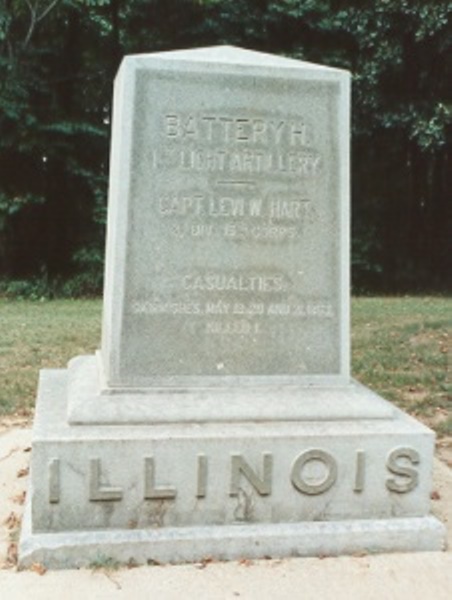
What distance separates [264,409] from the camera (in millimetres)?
3895

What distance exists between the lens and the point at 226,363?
409 cm

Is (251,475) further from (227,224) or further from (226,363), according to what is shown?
(227,224)

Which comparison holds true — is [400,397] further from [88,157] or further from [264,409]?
[88,157]

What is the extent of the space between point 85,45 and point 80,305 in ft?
23.1

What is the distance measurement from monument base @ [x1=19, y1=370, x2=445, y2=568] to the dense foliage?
14.0 m

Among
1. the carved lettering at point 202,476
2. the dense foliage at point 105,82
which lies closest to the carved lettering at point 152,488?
the carved lettering at point 202,476

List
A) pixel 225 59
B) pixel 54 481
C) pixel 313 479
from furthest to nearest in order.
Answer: pixel 225 59, pixel 313 479, pixel 54 481

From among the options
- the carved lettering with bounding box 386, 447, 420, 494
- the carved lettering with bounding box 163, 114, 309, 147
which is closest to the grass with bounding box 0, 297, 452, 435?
the carved lettering with bounding box 386, 447, 420, 494

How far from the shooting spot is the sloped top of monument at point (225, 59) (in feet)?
13.0

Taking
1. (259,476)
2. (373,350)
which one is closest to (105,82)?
(373,350)

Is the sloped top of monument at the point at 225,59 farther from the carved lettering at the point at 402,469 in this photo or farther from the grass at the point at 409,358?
the grass at the point at 409,358

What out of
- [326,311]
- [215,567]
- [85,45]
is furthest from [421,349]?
[85,45]

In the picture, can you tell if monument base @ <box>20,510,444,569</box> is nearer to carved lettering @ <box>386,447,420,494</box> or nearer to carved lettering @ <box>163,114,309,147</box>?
carved lettering @ <box>386,447,420,494</box>

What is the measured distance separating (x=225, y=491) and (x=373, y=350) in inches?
229
